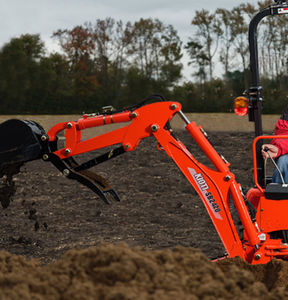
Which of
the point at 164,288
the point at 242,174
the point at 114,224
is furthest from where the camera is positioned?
the point at 242,174

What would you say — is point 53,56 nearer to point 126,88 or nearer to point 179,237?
point 126,88

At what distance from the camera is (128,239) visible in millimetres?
6961

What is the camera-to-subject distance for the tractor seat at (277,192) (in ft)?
15.0

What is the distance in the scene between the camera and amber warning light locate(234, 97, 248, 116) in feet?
15.4

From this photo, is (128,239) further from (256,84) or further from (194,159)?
(256,84)

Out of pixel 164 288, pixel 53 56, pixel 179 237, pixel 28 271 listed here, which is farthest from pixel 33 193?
pixel 53 56

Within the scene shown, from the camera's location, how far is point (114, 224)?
307 inches

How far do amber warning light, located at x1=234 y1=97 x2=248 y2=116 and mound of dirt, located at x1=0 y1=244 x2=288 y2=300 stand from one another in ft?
4.83

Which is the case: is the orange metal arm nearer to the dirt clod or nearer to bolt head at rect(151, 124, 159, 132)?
bolt head at rect(151, 124, 159, 132)

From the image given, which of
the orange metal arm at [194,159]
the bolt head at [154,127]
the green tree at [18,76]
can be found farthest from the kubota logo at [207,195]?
the green tree at [18,76]

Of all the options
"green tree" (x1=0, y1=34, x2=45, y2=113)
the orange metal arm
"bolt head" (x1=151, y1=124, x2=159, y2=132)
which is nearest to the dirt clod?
the orange metal arm

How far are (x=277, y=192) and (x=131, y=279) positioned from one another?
1.77 metres

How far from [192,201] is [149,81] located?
18.7 metres

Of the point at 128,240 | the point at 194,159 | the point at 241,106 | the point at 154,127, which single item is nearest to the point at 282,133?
the point at 241,106
